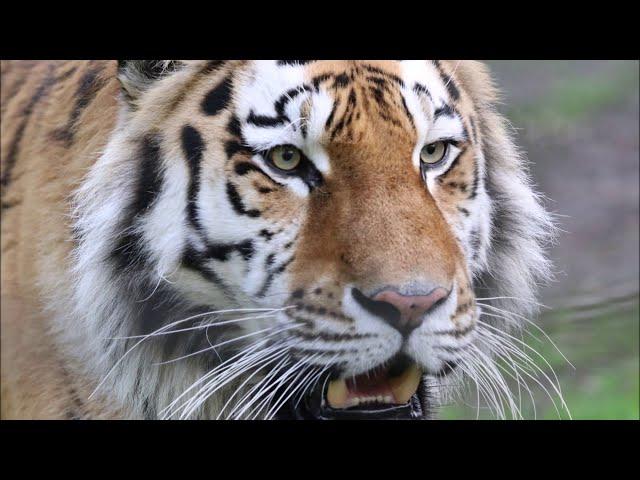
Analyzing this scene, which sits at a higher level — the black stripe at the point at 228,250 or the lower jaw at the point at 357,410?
the black stripe at the point at 228,250

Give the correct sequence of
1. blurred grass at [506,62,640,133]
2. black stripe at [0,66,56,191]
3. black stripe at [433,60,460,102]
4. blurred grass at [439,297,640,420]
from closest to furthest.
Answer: black stripe at [433,60,460,102] → black stripe at [0,66,56,191] → blurred grass at [439,297,640,420] → blurred grass at [506,62,640,133]

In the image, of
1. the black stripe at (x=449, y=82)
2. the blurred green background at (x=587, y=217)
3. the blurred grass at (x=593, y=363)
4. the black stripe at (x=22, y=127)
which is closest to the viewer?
the black stripe at (x=449, y=82)

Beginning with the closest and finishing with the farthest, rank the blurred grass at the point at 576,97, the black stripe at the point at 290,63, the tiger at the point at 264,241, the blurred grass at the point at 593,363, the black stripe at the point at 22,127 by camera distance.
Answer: the tiger at the point at 264,241 < the black stripe at the point at 290,63 < the black stripe at the point at 22,127 < the blurred grass at the point at 593,363 < the blurred grass at the point at 576,97

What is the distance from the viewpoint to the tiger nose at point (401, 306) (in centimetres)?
185

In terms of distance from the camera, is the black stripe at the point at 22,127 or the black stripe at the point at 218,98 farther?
the black stripe at the point at 22,127

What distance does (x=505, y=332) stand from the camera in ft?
8.05

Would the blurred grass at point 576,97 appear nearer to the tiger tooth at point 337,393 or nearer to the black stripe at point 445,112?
the black stripe at point 445,112

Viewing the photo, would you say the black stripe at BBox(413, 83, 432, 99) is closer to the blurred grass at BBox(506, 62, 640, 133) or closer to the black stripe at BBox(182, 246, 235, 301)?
the black stripe at BBox(182, 246, 235, 301)

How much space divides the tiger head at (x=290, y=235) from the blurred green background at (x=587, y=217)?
147cm

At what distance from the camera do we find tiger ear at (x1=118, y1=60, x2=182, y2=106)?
2156mm

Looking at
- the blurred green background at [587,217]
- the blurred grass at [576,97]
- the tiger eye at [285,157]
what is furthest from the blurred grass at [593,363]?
the tiger eye at [285,157]

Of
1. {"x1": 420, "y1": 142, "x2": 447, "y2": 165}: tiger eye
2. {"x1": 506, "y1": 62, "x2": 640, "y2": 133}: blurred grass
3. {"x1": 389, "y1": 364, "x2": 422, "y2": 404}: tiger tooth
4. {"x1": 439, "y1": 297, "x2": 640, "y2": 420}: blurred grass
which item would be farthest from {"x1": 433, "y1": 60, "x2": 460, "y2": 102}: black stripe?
{"x1": 506, "y1": 62, "x2": 640, "y2": 133}: blurred grass
